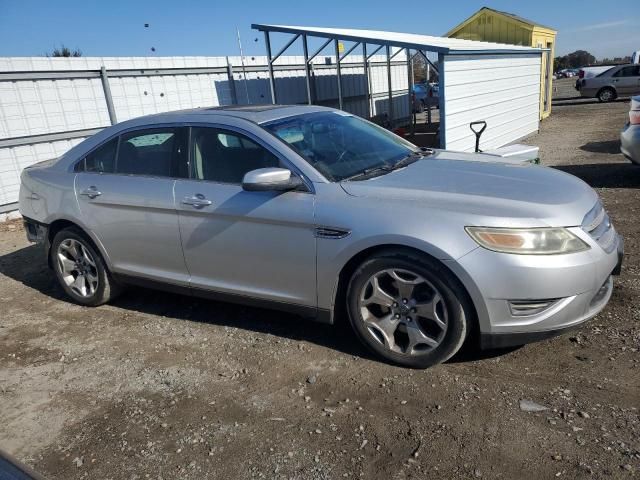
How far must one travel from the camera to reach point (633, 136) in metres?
7.09

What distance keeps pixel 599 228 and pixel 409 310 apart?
126 centimetres

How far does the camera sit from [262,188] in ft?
10.6

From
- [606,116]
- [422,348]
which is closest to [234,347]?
[422,348]

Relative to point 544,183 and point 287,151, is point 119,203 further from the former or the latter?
point 544,183

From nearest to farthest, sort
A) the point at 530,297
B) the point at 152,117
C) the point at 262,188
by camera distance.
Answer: the point at 530,297
the point at 262,188
the point at 152,117

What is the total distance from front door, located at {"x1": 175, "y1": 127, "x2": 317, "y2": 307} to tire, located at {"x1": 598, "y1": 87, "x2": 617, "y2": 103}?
25.4 metres

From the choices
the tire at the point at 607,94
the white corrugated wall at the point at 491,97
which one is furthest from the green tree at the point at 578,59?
the white corrugated wall at the point at 491,97

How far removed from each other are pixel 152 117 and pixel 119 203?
30.1 inches

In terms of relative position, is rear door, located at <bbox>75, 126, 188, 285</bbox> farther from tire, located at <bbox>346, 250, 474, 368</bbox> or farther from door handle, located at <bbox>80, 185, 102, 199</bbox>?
tire, located at <bbox>346, 250, 474, 368</bbox>

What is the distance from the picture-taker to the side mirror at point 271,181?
317cm

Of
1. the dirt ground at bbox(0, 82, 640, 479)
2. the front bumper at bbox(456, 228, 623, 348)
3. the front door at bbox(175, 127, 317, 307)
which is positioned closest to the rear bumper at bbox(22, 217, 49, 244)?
the dirt ground at bbox(0, 82, 640, 479)

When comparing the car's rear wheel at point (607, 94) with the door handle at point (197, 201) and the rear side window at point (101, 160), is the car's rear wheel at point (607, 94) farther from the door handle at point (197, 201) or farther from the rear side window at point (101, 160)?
Answer: the door handle at point (197, 201)

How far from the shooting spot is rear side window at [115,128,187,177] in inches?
152

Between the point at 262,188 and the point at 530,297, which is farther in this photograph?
the point at 262,188
